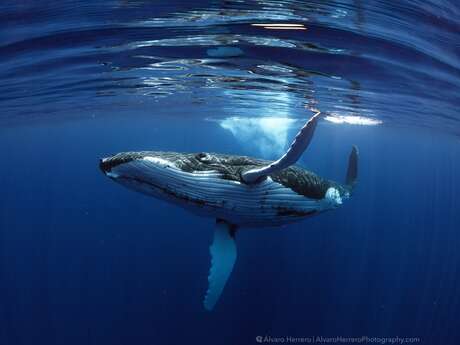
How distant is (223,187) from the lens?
15.3ft

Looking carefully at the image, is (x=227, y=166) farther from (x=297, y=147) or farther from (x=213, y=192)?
(x=297, y=147)

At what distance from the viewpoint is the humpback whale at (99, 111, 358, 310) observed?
14.2ft

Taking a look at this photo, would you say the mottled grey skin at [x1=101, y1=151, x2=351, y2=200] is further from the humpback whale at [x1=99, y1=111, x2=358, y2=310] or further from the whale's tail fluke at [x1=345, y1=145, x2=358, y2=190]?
the whale's tail fluke at [x1=345, y1=145, x2=358, y2=190]

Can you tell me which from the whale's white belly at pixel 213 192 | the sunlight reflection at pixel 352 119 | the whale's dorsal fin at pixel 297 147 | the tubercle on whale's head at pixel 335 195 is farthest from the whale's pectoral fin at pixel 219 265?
the sunlight reflection at pixel 352 119

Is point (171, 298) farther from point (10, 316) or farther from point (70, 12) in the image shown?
point (70, 12)

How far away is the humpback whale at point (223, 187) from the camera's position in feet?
14.2

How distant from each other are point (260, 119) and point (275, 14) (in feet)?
62.9

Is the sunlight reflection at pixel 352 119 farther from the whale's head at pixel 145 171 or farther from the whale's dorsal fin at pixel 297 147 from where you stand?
the whale's head at pixel 145 171

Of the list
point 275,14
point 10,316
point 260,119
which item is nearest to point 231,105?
point 260,119

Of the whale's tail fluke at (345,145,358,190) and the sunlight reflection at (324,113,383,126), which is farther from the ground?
the whale's tail fluke at (345,145,358,190)

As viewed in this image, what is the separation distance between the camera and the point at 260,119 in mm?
27109

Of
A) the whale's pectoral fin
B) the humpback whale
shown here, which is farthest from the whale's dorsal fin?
the whale's pectoral fin

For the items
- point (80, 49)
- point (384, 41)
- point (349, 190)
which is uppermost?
point (384, 41)

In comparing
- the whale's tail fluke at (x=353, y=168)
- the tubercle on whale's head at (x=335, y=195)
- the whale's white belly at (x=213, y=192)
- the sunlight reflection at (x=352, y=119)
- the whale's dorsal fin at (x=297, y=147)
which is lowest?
the sunlight reflection at (x=352, y=119)
